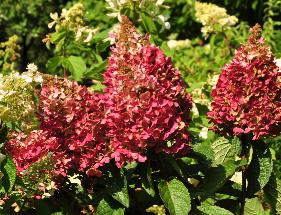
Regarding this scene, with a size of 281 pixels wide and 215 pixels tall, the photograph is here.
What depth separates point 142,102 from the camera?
1.84 meters

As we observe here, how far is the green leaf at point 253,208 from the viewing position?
2.12 m

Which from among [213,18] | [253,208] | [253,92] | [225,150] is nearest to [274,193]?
[253,208]

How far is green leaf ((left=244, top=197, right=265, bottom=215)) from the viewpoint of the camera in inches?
83.7

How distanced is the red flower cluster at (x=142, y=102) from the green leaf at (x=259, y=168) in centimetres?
34

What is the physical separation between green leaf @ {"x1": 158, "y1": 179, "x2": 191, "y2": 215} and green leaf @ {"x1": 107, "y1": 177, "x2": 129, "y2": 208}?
12cm

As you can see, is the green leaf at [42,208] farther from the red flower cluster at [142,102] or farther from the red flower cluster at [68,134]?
the red flower cluster at [142,102]

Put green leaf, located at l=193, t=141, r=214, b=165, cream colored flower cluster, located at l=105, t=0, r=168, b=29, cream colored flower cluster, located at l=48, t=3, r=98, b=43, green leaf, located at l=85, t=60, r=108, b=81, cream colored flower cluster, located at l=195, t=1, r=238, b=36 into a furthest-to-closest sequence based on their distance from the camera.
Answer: cream colored flower cluster, located at l=195, t=1, r=238, b=36
cream colored flower cluster, located at l=48, t=3, r=98, b=43
cream colored flower cluster, located at l=105, t=0, r=168, b=29
green leaf, located at l=85, t=60, r=108, b=81
green leaf, located at l=193, t=141, r=214, b=165

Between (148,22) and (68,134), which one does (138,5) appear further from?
(68,134)

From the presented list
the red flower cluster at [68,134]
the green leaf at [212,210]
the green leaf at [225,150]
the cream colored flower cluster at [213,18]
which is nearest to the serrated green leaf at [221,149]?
the green leaf at [225,150]

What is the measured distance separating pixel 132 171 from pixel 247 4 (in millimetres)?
5053

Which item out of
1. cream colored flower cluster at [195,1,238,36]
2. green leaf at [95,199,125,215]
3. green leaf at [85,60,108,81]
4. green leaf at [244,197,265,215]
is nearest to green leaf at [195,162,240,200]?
green leaf at [244,197,265,215]

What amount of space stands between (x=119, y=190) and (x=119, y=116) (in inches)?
10.8

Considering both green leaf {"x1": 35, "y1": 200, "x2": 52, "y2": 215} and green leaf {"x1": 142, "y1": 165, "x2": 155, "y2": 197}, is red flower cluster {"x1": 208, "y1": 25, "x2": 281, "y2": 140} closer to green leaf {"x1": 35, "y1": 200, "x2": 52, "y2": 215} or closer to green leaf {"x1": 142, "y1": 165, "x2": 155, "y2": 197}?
green leaf {"x1": 142, "y1": 165, "x2": 155, "y2": 197}

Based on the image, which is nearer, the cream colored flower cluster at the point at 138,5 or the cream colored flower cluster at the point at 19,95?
the cream colored flower cluster at the point at 19,95
